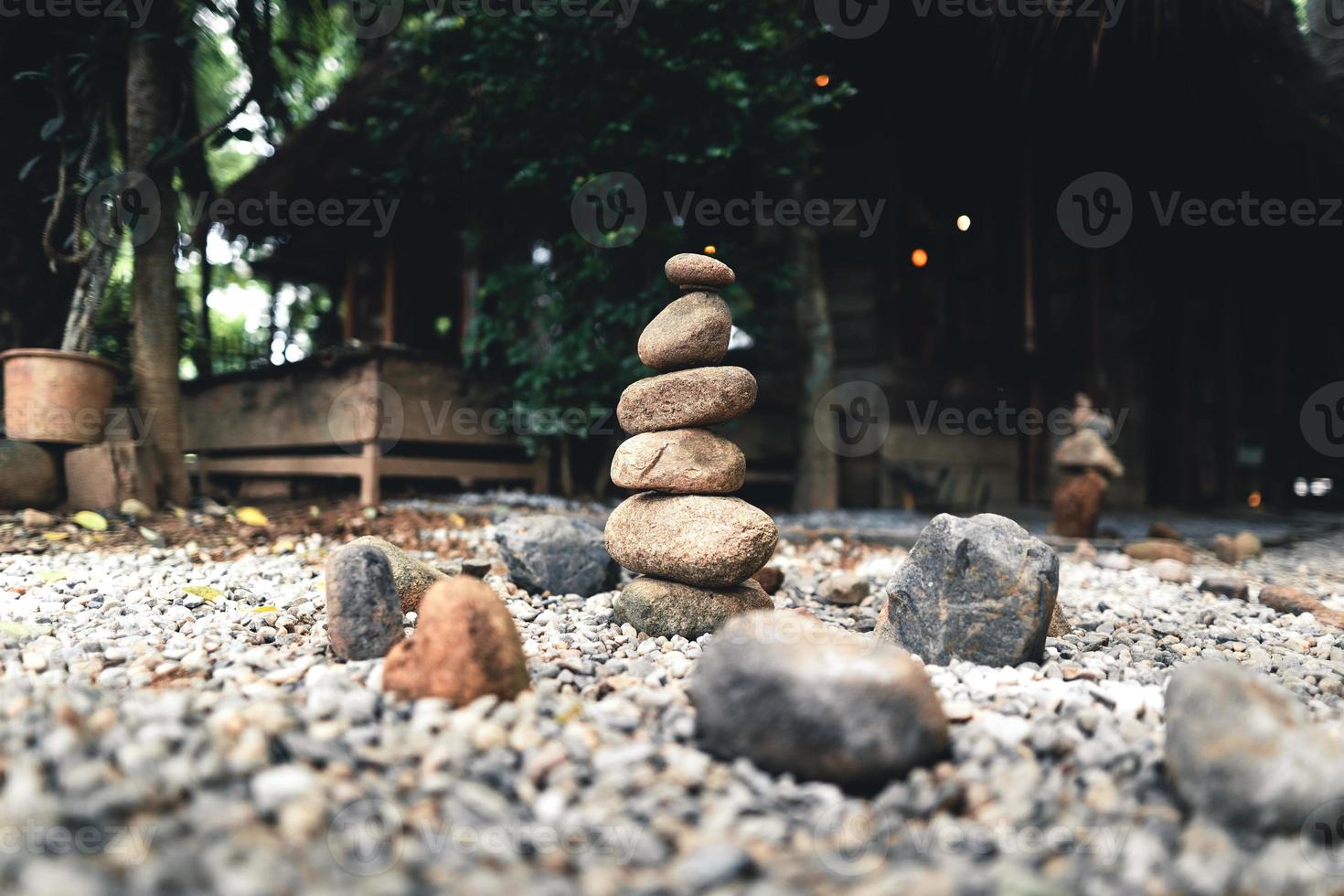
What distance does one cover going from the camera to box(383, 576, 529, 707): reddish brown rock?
68.3 inches

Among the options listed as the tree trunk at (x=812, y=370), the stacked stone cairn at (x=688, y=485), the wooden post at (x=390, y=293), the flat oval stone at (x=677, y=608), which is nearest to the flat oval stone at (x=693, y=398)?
the stacked stone cairn at (x=688, y=485)

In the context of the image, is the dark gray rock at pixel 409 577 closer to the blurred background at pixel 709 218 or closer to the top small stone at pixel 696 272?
the top small stone at pixel 696 272

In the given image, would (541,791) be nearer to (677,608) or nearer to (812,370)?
(677,608)

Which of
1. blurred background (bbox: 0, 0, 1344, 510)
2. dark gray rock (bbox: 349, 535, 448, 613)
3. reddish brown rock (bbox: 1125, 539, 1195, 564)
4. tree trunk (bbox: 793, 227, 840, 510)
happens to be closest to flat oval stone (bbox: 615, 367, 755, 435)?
dark gray rock (bbox: 349, 535, 448, 613)

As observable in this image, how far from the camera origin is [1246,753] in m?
1.35

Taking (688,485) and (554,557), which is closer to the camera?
(688,485)

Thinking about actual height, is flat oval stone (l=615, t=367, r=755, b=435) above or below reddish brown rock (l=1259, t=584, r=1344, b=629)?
above

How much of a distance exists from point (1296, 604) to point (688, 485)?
2616mm

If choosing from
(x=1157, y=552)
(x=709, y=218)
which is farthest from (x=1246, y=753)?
(x=709, y=218)

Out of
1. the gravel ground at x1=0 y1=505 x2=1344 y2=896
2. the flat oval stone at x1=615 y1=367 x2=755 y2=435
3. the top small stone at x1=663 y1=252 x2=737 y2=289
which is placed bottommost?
the gravel ground at x1=0 y1=505 x2=1344 y2=896

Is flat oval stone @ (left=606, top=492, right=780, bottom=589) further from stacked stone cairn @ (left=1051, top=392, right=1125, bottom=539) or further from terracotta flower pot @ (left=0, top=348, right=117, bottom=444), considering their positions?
terracotta flower pot @ (left=0, top=348, right=117, bottom=444)

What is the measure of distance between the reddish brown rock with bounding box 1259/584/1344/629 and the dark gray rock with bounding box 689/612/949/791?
8.05ft

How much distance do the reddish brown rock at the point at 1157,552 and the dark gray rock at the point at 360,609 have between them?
13.4 ft

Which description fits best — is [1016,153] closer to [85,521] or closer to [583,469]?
[583,469]
